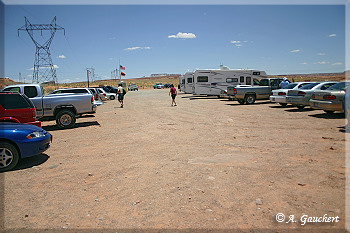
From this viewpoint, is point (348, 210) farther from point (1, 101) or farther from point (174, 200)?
point (1, 101)

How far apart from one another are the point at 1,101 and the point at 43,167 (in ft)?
9.70

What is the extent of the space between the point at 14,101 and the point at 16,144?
2431mm

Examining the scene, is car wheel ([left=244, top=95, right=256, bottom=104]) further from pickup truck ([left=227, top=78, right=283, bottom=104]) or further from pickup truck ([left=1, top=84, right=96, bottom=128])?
pickup truck ([left=1, top=84, right=96, bottom=128])

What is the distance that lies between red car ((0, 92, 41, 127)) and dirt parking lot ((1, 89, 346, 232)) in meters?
1.22

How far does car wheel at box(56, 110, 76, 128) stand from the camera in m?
11.1

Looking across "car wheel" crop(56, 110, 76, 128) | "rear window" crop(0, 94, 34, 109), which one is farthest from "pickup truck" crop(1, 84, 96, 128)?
"rear window" crop(0, 94, 34, 109)

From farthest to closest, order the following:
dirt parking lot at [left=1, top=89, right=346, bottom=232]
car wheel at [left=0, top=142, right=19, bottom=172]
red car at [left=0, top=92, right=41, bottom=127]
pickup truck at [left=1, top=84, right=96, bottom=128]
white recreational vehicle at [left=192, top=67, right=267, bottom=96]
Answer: white recreational vehicle at [left=192, top=67, right=267, bottom=96] < pickup truck at [left=1, top=84, right=96, bottom=128] < red car at [left=0, top=92, right=41, bottom=127] < car wheel at [left=0, top=142, right=19, bottom=172] < dirt parking lot at [left=1, top=89, right=346, bottom=232]

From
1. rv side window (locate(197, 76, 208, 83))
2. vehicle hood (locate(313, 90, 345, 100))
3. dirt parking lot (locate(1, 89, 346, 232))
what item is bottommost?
dirt parking lot (locate(1, 89, 346, 232))

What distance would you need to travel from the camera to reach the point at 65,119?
11.2 m

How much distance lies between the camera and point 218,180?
4.71 m

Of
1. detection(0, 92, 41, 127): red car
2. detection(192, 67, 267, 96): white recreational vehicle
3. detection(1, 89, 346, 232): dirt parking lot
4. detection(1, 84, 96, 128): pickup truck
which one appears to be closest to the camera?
detection(1, 89, 346, 232): dirt parking lot

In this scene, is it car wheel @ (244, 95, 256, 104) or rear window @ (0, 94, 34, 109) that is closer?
rear window @ (0, 94, 34, 109)

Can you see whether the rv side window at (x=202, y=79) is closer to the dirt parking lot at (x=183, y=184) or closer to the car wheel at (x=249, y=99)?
the car wheel at (x=249, y=99)

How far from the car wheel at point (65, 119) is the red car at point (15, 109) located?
3469 millimetres
